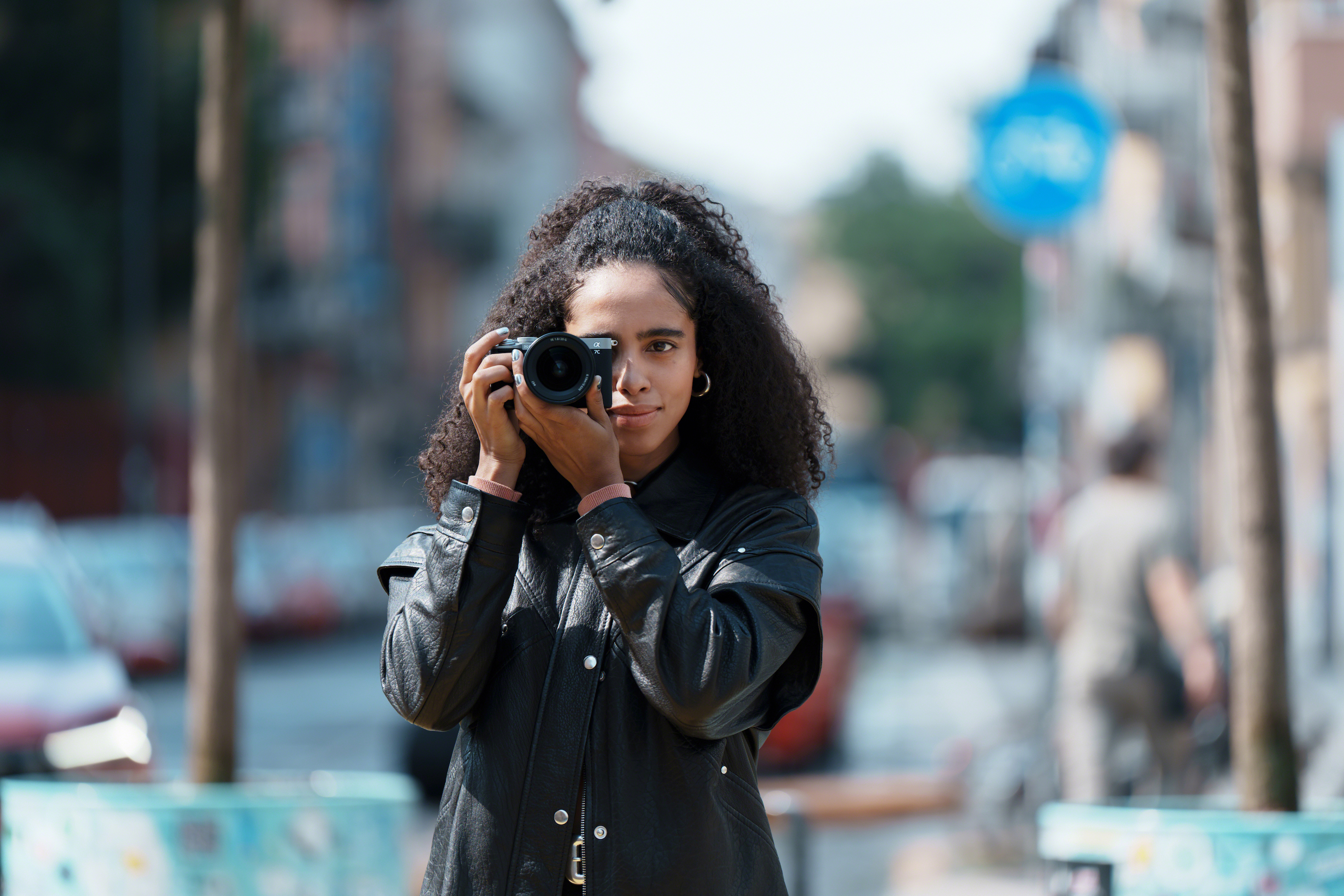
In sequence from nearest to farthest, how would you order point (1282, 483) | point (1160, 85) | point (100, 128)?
point (1282, 483), point (1160, 85), point (100, 128)

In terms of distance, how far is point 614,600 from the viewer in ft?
7.71

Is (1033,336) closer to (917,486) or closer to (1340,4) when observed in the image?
(917,486)

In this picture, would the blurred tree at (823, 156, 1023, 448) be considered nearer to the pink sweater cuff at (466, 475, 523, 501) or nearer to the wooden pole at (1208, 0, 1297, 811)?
the wooden pole at (1208, 0, 1297, 811)

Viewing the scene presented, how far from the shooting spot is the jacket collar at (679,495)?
8.38 ft

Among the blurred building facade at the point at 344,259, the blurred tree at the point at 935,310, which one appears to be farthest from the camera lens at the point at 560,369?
the blurred tree at the point at 935,310

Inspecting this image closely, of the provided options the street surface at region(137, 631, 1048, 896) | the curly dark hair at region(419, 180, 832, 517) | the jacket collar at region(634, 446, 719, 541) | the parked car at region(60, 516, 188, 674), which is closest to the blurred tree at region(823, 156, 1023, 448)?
the street surface at region(137, 631, 1048, 896)

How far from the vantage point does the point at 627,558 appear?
2354mm

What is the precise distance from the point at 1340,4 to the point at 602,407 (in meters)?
11.9

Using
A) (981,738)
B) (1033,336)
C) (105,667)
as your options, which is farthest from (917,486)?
(105,667)

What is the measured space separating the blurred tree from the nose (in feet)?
183

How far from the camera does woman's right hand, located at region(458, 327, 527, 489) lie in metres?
2.44

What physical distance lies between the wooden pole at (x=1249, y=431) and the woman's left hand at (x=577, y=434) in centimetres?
225

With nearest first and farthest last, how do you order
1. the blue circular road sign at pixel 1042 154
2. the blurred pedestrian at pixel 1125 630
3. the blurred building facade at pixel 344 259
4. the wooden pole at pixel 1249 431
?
the wooden pole at pixel 1249 431 → the blurred pedestrian at pixel 1125 630 → the blue circular road sign at pixel 1042 154 → the blurred building facade at pixel 344 259

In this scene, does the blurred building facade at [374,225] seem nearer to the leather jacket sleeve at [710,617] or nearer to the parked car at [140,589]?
the parked car at [140,589]
